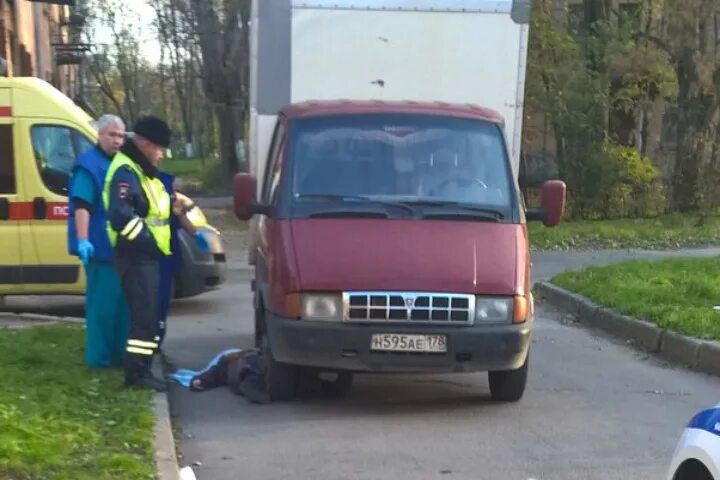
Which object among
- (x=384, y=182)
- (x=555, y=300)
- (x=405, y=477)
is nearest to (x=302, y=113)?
(x=384, y=182)

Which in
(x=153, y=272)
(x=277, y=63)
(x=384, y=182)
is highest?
(x=277, y=63)

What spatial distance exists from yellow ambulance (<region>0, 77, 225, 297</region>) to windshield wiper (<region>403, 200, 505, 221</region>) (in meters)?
4.70

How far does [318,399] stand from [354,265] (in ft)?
4.07

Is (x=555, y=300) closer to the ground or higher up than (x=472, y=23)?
closer to the ground

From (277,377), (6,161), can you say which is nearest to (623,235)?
(6,161)

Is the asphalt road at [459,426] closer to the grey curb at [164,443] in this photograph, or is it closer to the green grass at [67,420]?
the grey curb at [164,443]

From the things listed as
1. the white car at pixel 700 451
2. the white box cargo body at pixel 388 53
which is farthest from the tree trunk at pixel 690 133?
the white car at pixel 700 451

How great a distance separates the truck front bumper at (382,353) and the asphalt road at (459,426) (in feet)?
1.28

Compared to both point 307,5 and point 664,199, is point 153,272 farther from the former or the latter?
point 664,199

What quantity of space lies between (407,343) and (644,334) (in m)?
4.06

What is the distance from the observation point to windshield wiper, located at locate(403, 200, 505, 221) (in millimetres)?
8047

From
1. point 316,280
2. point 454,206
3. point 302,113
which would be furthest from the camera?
point 302,113

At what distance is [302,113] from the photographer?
8.73m

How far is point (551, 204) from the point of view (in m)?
8.53
